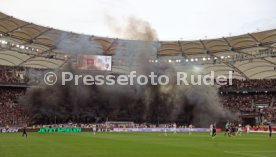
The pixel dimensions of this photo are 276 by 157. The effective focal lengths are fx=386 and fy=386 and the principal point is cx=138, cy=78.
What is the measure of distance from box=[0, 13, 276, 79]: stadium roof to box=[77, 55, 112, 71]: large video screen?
10.9 m

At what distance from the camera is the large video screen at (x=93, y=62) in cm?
9475

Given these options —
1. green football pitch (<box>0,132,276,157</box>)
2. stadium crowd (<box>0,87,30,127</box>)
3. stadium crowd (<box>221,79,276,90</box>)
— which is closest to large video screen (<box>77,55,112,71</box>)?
stadium crowd (<box>0,87,30,127</box>)

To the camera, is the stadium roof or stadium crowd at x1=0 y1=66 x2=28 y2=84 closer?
stadium crowd at x1=0 y1=66 x2=28 y2=84

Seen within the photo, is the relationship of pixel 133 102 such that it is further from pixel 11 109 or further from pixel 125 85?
pixel 11 109

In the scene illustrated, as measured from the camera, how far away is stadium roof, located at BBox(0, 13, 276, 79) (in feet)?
327

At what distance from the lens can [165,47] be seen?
11700 cm

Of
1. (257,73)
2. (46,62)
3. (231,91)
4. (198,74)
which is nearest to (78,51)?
(46,62)

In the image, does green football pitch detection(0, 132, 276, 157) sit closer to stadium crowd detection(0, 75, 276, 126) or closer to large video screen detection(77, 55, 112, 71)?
stadium crowd detection(0, 75, 276, 126)

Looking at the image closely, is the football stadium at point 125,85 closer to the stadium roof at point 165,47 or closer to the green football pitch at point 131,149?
the stadium roof at point 165,47

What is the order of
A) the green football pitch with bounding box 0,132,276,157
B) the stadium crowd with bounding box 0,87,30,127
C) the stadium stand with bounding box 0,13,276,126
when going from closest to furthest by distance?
the green football pitch with bounding box 0,132,276,157, the stadium crowd with bounding box 0,87,30,127, the stadium stand with bounding box 0,13,276,126

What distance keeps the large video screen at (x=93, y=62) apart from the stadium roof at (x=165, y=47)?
1094cm

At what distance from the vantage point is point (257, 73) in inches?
4284

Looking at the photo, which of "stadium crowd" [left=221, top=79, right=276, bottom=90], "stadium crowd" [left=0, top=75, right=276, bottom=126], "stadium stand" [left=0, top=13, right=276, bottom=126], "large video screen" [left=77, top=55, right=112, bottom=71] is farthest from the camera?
"stadium crowd" [left=221, top=79, right=276, bottom=90]

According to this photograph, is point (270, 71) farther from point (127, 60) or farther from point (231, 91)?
point (127, 60)
